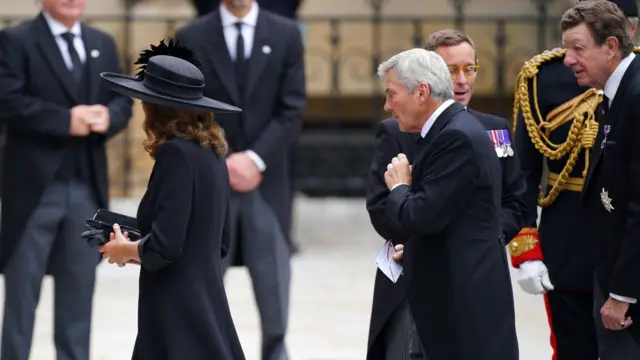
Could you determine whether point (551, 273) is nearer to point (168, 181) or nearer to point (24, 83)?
point (168, 181)

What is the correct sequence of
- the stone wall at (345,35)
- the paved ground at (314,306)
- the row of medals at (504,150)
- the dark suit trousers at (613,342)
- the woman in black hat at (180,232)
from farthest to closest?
the stone wall at (345,35)
the paved ground at (314,306)
the row of medals at (504,150)
the dark suit trousers at (613,342)
the woman in black hat at (180,232)

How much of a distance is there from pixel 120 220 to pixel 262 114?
1.80 meters

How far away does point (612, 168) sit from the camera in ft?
14.3

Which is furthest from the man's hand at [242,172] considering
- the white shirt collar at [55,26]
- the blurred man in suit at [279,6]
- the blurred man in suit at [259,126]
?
the blurred man in suit at [279,6]

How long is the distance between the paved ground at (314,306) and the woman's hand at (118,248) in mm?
2536

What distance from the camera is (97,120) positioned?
6008 millimetres

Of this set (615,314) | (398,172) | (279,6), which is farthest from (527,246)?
(279,6)

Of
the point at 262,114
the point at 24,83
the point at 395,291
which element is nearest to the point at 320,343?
the point at 262,114

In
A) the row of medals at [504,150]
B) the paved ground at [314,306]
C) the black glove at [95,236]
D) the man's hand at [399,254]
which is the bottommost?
the paved ground at [314,306]

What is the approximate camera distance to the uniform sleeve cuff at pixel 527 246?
16.8 ft

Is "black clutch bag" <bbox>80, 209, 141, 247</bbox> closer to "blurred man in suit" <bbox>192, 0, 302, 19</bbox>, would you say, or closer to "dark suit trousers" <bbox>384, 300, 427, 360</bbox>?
"dark suit trousers" <bbox>384, 300, 427, 360</bbox>

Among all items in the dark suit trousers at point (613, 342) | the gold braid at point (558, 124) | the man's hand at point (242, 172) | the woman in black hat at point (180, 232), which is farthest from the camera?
the man's hand at point (242, 172)

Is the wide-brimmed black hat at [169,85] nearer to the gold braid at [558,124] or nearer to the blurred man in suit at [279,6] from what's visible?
the gold braid at [558,124]

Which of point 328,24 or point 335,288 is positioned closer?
point 335,288
